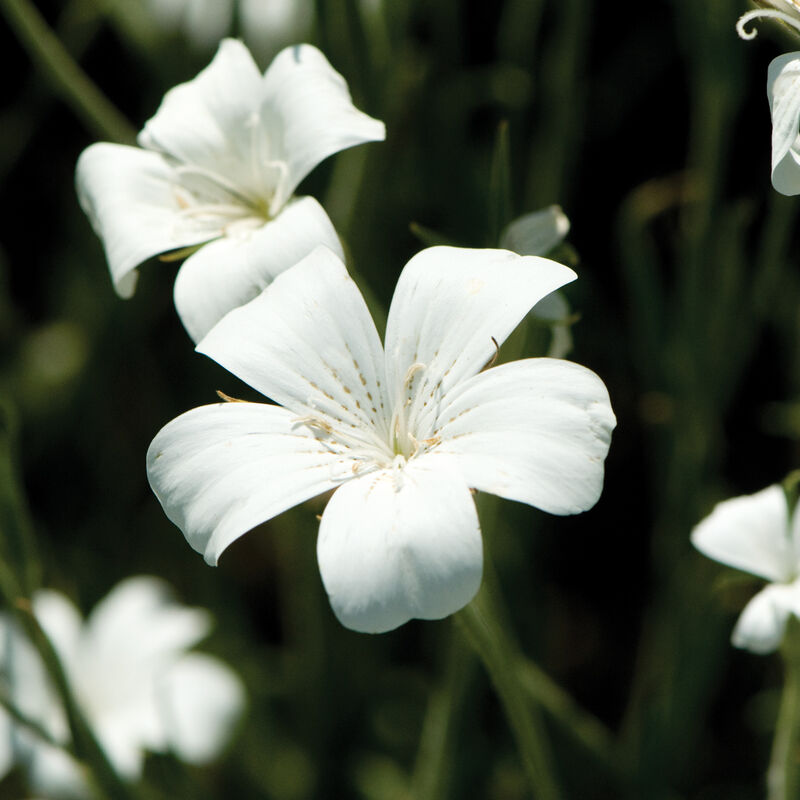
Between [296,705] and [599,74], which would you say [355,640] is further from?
[599,74]

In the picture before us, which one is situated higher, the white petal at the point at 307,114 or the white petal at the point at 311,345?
the white petal at the point at 307,114

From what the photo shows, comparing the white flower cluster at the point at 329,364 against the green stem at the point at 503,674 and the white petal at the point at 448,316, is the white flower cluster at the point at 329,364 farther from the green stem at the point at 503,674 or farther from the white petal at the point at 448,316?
the green stem at the point at 503,674

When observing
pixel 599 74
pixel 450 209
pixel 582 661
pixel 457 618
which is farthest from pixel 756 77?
pixel 457 618

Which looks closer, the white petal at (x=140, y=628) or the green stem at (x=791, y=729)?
the green stem at (x=791, y=729)

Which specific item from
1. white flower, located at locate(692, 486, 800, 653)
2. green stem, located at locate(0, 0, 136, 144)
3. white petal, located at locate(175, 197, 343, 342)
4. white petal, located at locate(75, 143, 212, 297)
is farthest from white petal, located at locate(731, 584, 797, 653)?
green stem, located at locate(0, 0, 136, 144)

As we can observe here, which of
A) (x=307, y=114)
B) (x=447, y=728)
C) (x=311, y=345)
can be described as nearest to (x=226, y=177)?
(x=307, y=114)

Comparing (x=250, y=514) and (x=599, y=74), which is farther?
(x=599, y=74)

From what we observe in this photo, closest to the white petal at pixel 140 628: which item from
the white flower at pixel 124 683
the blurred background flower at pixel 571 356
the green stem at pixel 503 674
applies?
the white flower at pixel 124 683
